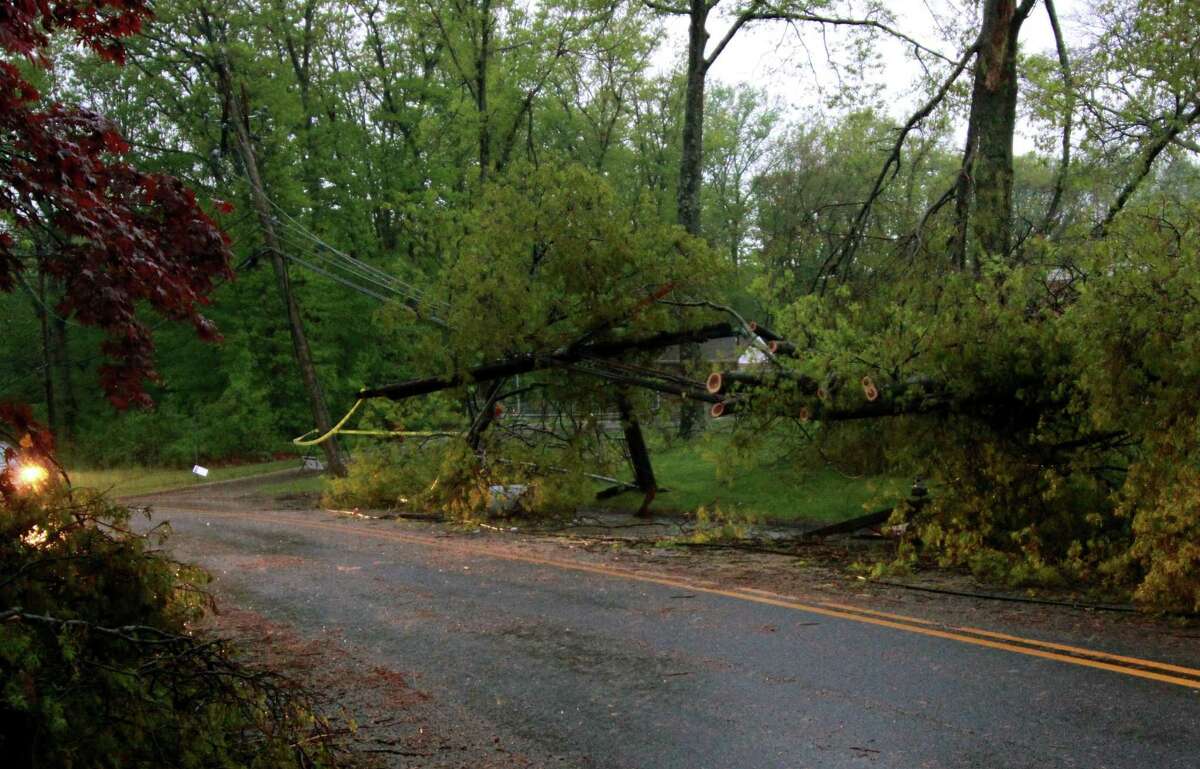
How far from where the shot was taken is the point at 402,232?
39438 mm

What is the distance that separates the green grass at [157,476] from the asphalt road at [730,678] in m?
19.7

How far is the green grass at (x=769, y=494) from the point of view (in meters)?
14.5

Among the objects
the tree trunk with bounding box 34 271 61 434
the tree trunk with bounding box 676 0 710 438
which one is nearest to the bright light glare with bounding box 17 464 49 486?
the tree trunk with bounding box 676 0 710 438

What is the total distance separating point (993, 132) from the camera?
14.4 meters

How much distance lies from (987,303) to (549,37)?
2568 centimetres

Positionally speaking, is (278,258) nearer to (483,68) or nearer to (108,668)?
(483,68)

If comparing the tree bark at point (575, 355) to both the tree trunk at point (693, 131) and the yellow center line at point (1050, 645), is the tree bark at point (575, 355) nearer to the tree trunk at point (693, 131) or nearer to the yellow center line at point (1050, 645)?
the yellow center line at point (1050, 645)

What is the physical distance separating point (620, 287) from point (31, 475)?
10858 millimetres

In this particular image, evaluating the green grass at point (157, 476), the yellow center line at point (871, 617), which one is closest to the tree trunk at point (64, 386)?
the green grass at point (157, 476)

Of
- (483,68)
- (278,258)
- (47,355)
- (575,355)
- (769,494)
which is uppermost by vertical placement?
(483,68)

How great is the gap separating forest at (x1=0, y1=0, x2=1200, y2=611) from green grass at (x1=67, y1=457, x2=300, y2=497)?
1.33m

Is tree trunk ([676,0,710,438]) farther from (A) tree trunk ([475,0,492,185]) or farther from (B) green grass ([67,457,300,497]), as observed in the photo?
(B) green grass ([67,457,300,497])

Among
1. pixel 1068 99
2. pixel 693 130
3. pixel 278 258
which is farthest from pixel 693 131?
pixel 278 258

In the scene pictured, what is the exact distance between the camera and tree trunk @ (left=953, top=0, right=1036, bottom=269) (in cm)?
1394
